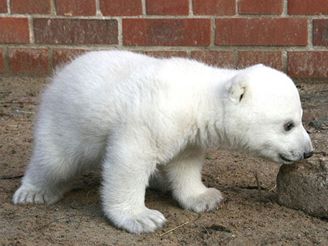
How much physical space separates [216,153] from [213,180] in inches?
17.8

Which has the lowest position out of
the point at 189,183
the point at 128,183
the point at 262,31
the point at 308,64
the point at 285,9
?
the point at 189,183

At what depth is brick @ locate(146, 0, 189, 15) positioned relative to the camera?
17.5ft

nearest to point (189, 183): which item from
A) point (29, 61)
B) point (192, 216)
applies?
point (192, 216)

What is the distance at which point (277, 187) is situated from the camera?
3586 millimetres

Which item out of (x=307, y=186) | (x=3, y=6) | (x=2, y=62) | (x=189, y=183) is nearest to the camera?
(x=307, y=186)

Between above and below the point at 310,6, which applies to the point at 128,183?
below

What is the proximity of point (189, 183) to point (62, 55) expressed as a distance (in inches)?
90.0

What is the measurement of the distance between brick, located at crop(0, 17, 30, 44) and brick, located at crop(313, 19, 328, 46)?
2188mm

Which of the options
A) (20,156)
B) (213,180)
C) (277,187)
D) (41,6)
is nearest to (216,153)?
(213,180)

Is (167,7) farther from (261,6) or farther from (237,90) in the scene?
(237,90)

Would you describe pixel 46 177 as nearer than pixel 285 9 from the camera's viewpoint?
Yes

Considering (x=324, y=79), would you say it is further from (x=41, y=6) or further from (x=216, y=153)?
(x=41, y=6)

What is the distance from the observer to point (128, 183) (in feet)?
10.6

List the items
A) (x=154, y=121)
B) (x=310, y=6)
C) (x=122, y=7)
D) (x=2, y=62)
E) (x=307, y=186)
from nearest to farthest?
(x=154, y=121) → (x=307, y=186) → (x=310, y=6) → (x=122, y=7) → (x=2, y=62)
